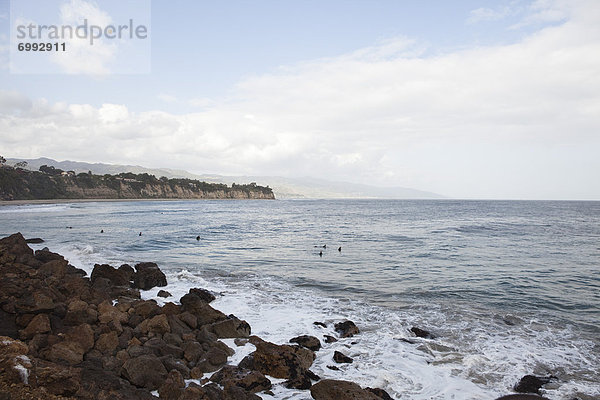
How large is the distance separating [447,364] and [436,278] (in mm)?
11113

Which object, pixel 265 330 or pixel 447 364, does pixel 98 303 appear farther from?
pixel 447 364

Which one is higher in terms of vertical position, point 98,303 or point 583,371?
point 98,303

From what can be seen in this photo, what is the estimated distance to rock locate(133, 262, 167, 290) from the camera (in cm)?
1611

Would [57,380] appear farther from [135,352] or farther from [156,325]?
[156,325]

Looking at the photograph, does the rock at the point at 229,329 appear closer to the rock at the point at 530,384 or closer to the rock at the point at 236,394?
the rock at the point at 236,394

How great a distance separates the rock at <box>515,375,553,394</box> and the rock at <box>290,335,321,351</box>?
4685 millimetres

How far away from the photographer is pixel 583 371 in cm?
920

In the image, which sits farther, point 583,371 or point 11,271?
point 11,271

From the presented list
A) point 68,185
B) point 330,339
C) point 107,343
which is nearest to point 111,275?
point 107,343

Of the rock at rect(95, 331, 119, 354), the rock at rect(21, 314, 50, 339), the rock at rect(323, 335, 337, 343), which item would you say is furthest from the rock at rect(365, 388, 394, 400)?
the rock at rect(21, 314, 50, 339)

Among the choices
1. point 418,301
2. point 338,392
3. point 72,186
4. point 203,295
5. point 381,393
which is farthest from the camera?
point 72,186

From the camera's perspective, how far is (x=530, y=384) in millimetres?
8320

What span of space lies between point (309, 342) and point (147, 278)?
9.33 m

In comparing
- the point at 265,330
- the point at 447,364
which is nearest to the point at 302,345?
the point at 265,330
